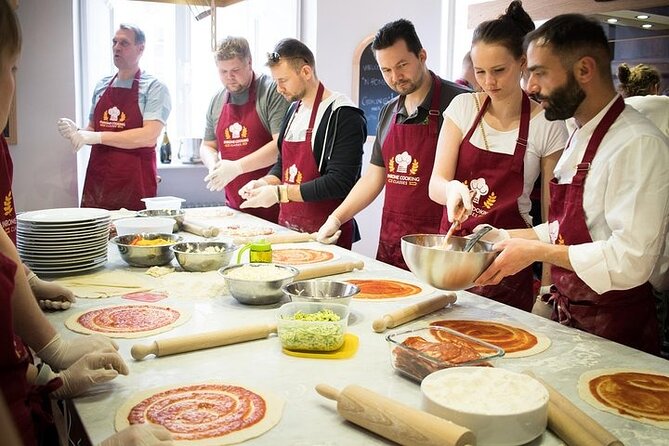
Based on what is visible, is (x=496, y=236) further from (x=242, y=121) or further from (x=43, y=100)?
(x=43, y=100)

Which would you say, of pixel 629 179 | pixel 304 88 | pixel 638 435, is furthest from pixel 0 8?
pixel 304 88

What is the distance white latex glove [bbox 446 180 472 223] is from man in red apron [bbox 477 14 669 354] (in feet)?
0.93

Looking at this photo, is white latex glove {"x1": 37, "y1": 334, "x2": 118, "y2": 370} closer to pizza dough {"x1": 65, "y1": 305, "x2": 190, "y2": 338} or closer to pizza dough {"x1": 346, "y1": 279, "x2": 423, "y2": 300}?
pizza dough {"x1": 65, "y1": 305, "x2": 190, "y2": 338}

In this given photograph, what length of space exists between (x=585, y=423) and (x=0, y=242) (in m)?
1.44

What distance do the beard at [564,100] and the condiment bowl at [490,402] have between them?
108cm

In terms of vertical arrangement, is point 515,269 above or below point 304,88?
below

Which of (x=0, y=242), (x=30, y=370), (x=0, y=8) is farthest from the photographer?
(x=0, y=242)

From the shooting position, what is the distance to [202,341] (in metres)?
1.65

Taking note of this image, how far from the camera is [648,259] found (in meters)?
1.79

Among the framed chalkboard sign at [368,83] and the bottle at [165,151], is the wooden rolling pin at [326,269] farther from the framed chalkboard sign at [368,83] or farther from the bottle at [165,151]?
the bottle at [165,151]

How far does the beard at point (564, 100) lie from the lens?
80.1 inches

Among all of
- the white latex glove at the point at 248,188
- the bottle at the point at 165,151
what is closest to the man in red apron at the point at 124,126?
the white latex glove at the point at 248,188

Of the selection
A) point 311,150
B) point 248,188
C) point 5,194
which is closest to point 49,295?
point 5,194

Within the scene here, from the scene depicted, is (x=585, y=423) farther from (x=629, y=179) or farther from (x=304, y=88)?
(x=304, y=88)
